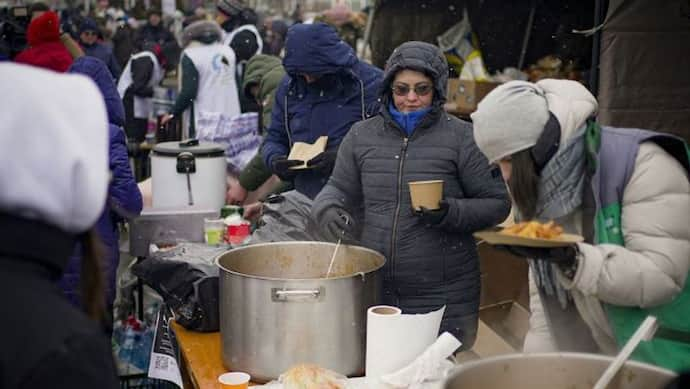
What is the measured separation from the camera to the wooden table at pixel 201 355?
278 centimetres

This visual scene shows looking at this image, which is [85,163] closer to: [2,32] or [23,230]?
[23,230]

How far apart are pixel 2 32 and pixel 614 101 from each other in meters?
6.17

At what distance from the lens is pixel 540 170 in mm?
2240

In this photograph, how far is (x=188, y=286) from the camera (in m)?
3.34

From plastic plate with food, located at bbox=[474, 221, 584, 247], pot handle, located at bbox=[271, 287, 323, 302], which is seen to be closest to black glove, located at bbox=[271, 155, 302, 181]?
pot handle, located at bbox=[271, 287, 323, 302]

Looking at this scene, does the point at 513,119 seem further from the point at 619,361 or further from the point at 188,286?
the point at 188,286

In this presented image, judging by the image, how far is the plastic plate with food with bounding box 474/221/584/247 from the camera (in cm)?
205

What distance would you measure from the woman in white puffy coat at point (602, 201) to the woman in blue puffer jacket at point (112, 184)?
2.10 meters

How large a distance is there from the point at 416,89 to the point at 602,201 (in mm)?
1242

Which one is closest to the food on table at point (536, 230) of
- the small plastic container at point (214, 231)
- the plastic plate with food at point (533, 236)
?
the plastic plate with food at point (533, 236)

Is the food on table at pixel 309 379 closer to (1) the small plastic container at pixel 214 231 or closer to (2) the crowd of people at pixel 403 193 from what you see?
(2) the crowd of people at pixel 403 193

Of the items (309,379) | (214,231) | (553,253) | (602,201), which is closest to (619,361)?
(553,253)

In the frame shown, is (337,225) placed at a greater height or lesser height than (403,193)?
lesser

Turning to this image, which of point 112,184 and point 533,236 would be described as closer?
point 533,236
